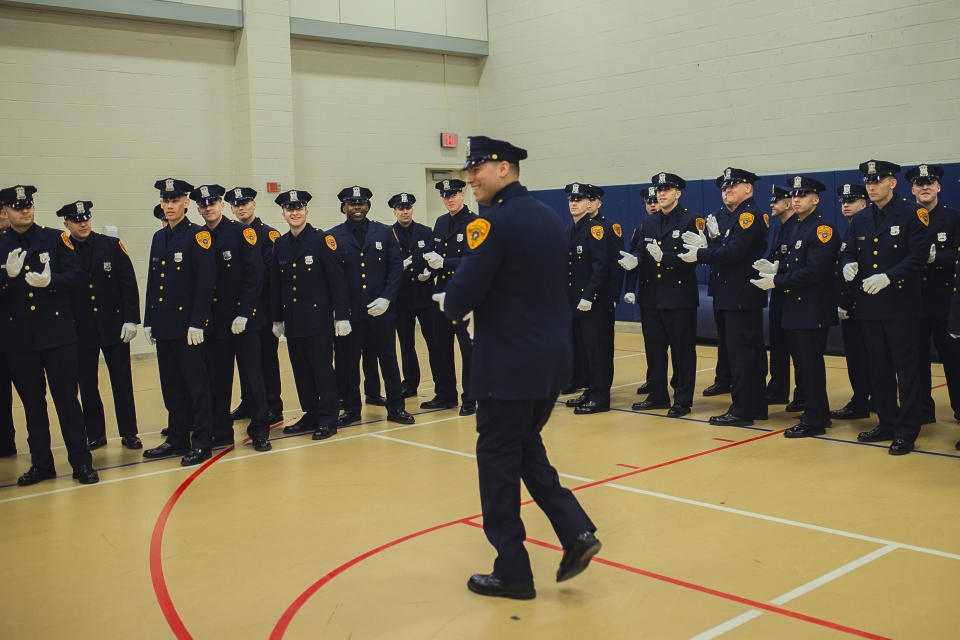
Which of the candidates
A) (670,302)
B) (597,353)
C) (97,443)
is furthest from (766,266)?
(97,443)

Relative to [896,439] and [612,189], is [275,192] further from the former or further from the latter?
[896,439]

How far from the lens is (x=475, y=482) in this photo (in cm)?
551

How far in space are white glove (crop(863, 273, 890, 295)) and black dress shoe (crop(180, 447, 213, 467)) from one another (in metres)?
4.64

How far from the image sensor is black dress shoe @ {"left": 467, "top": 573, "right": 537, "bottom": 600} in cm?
367

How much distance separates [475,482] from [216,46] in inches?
362

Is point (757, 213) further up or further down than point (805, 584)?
further up

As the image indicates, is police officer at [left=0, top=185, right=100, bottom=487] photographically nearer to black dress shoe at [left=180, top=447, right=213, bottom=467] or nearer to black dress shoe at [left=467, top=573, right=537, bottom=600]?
black dress shoe at [left=180, top=447, right=213, bottom=467]

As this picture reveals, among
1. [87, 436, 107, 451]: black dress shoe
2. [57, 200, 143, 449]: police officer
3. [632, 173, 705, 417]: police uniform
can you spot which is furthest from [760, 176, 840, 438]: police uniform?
[87, 436, 107, 451]: black dress shoe

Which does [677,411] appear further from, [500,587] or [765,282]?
[500,587]

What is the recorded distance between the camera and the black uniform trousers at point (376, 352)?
732 centimetres

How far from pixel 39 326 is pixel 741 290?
4926mm

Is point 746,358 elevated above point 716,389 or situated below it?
above

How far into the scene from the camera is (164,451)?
6.40m

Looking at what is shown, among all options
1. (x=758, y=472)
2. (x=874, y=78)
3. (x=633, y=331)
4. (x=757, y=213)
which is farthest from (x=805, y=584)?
(x=633, y=331)
